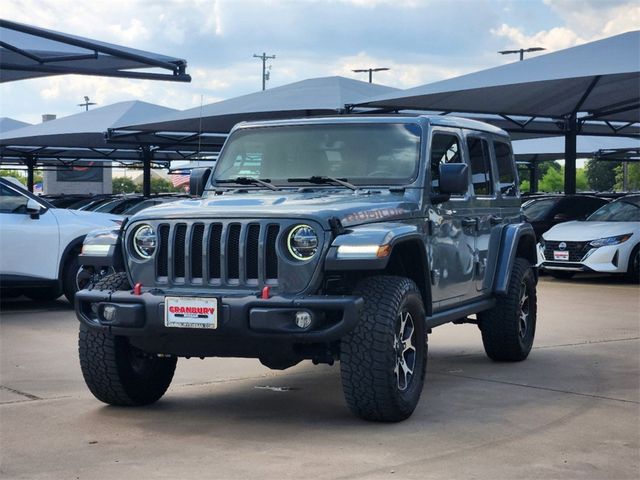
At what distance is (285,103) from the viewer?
69.4ft

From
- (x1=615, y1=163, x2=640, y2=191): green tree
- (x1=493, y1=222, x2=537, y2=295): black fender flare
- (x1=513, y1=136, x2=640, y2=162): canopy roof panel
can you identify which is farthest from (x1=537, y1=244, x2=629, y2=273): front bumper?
(x1=615, y1=163, x2=640, y2=191): green tree

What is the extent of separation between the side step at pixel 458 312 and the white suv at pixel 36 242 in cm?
603

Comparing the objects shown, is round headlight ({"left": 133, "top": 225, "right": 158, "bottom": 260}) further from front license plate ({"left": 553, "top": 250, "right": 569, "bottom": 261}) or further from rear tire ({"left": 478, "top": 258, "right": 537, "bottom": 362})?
front license plate ({"left": 553, "top": 250, "right": 569, "bottom": 261})

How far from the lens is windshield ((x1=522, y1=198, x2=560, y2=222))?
1992 cm

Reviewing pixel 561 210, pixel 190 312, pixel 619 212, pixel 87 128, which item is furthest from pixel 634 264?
pixel 87 128

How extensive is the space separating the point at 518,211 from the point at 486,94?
1032cm

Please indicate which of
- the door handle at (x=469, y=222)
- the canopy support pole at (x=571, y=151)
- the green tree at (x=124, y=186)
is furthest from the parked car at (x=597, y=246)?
the green tree at (x=124, y=186)

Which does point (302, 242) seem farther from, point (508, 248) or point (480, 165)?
point (508, 248)

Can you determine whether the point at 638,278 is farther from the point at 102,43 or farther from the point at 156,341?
the point at 156,341

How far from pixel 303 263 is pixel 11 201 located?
7.41 m

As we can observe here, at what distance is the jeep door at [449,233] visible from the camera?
24.1 feet

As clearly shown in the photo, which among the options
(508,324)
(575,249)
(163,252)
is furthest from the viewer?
(575,249)

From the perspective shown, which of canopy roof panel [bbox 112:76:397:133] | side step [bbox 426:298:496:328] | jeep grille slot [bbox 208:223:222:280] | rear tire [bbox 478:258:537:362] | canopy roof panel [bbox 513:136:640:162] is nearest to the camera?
jeep grille slot [bbox 208:223:222:280]

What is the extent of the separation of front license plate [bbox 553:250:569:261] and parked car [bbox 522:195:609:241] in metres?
2.19
